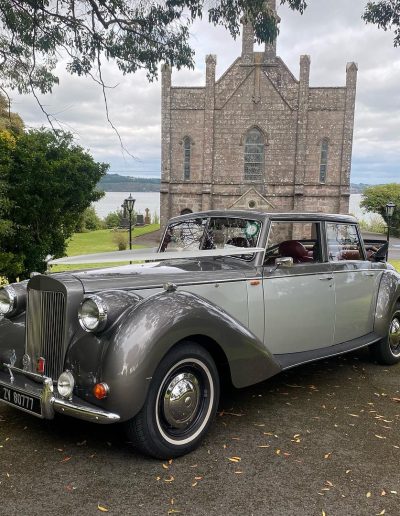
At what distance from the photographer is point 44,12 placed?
7.30 metres

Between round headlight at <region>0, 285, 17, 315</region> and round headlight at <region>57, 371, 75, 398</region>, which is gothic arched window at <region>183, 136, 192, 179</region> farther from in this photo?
round headlight at <region>57, 371, 75, 398</region>

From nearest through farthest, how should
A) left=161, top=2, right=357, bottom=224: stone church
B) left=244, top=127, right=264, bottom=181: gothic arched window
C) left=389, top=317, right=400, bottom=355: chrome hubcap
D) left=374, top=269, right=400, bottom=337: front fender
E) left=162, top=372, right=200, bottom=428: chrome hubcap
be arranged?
left=162, top=372, right=200, bottom=428: chrome hubcap
left=374, top=269, right=400, bottom=337: front fender
left=389, top=317, right=400, bottom=355: chrome hubcap
left=161, top=2, right=357, bottom=224: stone church
left=244, top=127, right=264, bottom=181: gothic arched window

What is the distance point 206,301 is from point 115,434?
130 centimetres

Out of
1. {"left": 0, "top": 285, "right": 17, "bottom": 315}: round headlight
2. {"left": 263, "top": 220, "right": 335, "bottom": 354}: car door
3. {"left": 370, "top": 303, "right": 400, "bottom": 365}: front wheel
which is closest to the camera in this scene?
{"left": 0, "top": 285, "right": 17, "bottom": 315}: round headlight

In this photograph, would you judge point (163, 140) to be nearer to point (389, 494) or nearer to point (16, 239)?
point (16, 239)

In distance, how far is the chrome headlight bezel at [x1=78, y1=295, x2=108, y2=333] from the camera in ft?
9.69

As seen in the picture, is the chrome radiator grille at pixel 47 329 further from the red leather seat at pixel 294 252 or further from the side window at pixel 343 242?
the side window at pixel 343 242

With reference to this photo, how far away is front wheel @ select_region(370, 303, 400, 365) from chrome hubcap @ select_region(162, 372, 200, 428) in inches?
123

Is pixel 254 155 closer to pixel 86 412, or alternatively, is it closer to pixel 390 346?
pixel 390 346

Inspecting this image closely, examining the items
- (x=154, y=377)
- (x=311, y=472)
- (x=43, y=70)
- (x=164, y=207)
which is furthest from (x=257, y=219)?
(x=164, y=207)

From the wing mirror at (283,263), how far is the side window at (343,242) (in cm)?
81

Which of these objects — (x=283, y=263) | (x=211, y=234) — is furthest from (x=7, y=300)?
(x=283, y=263)

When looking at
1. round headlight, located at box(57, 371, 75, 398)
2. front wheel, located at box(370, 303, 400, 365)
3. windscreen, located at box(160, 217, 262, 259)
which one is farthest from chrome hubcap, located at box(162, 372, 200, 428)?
front wheel, located at box(370, 303, 400, 365)

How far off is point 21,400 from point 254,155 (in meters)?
30.5
